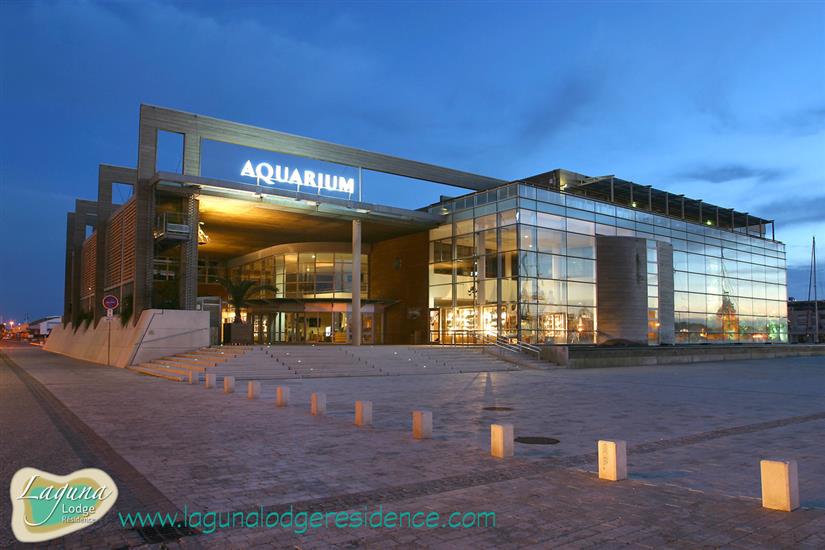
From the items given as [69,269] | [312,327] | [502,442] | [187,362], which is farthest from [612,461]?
[69,269]

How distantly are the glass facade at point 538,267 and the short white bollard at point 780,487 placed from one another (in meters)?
29.8

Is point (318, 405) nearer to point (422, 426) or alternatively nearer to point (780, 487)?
point (422, 426)

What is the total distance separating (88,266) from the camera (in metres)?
51.8

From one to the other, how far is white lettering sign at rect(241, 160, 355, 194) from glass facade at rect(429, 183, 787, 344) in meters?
8.12

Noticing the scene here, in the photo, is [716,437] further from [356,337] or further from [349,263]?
[349,263]

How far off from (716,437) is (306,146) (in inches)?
1246

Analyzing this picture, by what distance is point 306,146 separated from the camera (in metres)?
37.8

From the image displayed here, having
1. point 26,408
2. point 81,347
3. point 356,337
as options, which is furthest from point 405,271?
point 26,408

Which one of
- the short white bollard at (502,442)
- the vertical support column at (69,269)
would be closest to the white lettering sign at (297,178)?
the short white bollard at (502,442)

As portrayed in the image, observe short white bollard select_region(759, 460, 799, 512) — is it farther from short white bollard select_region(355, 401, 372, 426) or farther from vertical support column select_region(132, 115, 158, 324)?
vertical support column select_region(132, 115, 158, 324)

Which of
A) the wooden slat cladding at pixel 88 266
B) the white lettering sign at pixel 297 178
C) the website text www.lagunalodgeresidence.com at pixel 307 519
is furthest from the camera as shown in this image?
the wooden slat cladding at pixel 88 266

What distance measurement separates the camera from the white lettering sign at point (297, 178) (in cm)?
3497

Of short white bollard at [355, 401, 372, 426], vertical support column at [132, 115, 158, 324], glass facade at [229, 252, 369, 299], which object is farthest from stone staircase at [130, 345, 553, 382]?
glass facade at [229, 252, 369, 299]

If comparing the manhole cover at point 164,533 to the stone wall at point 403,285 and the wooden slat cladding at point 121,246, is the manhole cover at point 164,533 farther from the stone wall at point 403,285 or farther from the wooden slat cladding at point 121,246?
the stone wall at point 403,285
